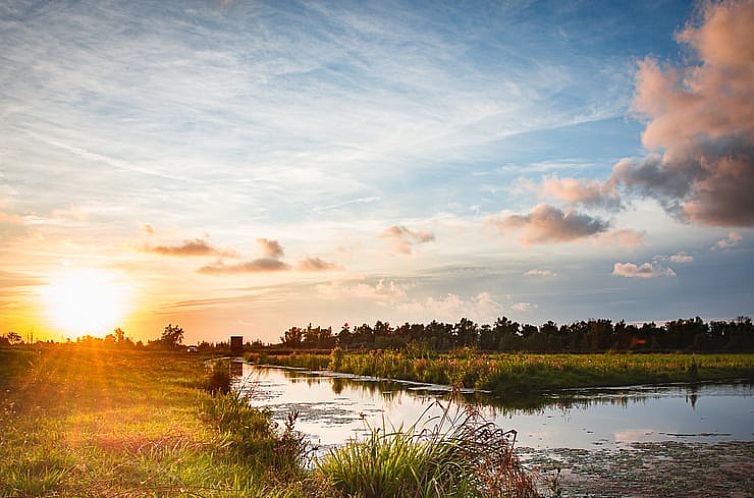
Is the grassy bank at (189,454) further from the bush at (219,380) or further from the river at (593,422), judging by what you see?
the bush at (219,380)

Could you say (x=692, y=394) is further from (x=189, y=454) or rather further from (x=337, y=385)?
(x=189, y=454)

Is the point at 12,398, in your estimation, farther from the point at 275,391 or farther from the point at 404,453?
the point at 275,391

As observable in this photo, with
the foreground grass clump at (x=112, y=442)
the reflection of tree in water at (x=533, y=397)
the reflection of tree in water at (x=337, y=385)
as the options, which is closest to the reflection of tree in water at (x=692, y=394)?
the reflection of tree in water at (x=533, y=397)

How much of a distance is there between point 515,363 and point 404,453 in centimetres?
2613

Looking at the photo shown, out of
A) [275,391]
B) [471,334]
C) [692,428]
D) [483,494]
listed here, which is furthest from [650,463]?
[471,334]

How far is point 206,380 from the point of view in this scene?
2495 cm

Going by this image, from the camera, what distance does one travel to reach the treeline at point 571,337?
64.7 meters

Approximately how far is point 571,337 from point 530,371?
41.0m

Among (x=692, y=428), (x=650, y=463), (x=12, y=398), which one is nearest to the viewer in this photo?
(x=650, y=463)

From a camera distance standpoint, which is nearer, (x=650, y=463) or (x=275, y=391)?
(x=650, y=463)

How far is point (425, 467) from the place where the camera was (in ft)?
23.3

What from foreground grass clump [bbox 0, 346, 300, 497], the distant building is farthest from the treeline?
foreground grass clump [bbox 0, 346, 300, 497]

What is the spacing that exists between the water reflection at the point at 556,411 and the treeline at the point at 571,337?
31.9 metres

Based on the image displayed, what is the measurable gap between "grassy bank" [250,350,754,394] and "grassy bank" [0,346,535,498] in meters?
15.0
